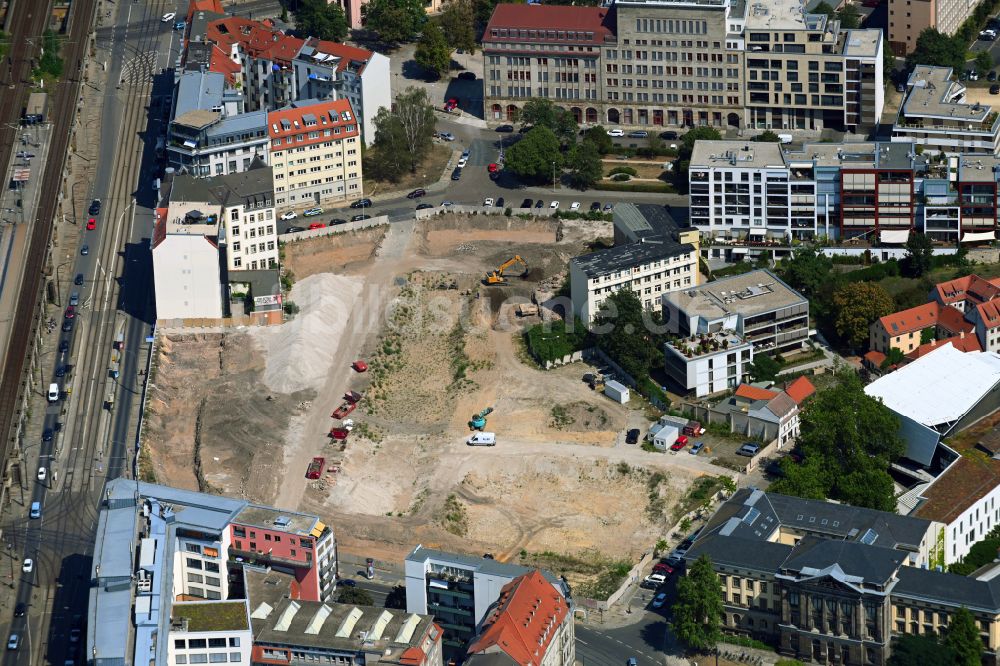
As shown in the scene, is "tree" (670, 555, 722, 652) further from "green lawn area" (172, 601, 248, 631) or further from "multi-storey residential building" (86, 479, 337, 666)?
"green lawn area" (172, 601, 248, 631)

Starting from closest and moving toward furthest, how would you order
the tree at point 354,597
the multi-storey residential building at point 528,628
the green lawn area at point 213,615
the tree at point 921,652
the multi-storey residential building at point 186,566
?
1. the multi-storey residential building at point 186,566
2. the multi-storey residential building at point 528,628
3. the green lawn area at point 213,615
4. the tree at point 921,652
5. the tree at point 354,597

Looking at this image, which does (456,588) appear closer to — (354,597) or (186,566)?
(354,597)

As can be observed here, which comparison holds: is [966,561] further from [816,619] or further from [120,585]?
[120,585]

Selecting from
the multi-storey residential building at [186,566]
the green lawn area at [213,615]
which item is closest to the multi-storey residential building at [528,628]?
the multi-storey residential building at [186,566]

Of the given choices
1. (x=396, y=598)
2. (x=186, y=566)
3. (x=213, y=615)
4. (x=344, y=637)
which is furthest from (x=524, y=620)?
(x=186, y=566)

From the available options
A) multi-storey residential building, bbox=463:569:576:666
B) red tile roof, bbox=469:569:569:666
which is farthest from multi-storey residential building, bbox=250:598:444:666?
red tile roof, bbox=469:569:569:666

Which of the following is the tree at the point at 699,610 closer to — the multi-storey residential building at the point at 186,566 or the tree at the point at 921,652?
the tree at the point at 921,652

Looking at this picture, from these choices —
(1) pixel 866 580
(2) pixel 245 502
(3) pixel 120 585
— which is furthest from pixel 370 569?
(1) pixel 866 580
